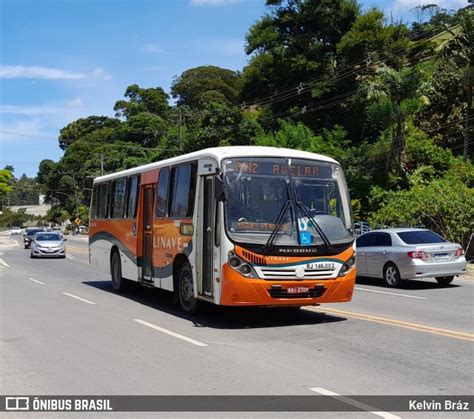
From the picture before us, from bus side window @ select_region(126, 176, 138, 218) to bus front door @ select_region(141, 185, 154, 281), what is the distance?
54cm

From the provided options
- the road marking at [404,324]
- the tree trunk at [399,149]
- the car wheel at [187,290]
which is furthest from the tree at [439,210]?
the car wheel at [187,290]

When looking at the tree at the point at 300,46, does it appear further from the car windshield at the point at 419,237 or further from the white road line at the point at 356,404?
the white road line at the point at 356,404

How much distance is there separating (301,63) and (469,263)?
27.5 metres

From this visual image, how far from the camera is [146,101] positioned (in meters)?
90.7

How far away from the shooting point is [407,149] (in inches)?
1460

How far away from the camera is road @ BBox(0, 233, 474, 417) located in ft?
21.8

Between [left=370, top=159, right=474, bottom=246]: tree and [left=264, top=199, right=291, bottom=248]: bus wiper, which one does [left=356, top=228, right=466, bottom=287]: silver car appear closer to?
[left=370, top=159, right=474, bottom=246]: tree

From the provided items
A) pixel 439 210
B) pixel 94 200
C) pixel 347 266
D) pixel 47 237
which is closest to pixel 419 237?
pixel 347 266

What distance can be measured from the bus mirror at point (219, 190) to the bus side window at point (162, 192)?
114 inches

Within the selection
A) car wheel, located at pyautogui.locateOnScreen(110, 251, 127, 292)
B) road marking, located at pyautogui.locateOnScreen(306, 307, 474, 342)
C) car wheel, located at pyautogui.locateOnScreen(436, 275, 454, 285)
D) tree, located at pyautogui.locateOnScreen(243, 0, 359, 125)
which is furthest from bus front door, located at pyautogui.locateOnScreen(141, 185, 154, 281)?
tree, located at pyautogui.locateOnScreen(243, 0, 359, 125)

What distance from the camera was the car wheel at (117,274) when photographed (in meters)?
15.9

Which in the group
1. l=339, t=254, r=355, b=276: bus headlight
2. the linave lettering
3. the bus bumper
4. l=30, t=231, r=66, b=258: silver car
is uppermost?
the linave lettering

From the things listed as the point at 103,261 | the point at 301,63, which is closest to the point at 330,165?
the point at 103,261

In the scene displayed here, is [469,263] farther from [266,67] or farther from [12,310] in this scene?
[266,67]
